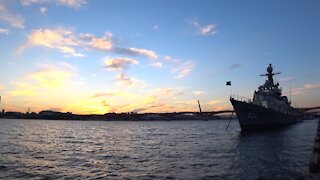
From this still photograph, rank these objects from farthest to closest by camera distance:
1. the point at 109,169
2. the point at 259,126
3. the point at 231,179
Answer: the point at 259,126, the point at 109,169, the point at 231,179

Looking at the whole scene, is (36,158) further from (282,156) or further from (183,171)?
(282,156)

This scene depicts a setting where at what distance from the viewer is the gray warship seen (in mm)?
64688

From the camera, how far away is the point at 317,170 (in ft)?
50.4

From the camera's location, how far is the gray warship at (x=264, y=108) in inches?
2547

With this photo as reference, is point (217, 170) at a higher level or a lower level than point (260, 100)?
lower

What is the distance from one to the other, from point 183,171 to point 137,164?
4.98m

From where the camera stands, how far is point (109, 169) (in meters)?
24.3

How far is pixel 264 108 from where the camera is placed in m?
69.7

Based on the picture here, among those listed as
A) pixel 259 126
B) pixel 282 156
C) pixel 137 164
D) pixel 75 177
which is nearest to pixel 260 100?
pixel 259 126

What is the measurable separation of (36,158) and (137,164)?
10044mm

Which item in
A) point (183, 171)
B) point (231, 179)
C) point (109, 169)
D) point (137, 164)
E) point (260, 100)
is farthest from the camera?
point (260, 100)

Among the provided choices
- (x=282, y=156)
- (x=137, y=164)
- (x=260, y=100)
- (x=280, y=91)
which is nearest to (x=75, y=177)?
(x=137, y=164)

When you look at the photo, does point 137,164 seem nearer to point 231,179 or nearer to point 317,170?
point 231,179

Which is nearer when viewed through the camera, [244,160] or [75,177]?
[75,177]
